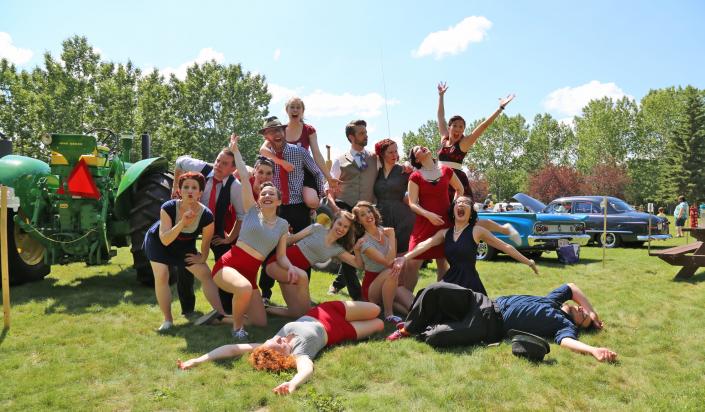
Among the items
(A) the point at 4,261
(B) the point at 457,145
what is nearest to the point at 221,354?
(A) the point at 4,261

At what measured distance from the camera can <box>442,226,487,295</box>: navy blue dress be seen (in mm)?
4730

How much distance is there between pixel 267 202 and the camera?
14.8 ft

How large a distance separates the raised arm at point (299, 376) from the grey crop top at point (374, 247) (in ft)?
5.33

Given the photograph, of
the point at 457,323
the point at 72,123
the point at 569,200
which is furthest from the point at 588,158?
the point at 457,323

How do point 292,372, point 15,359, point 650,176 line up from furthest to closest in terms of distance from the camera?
point 650,176, point 15,359, point 292,372

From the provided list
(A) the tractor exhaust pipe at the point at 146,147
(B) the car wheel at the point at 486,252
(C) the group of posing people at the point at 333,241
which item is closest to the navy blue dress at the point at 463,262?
(C) the group of posing people at the point at 333,241

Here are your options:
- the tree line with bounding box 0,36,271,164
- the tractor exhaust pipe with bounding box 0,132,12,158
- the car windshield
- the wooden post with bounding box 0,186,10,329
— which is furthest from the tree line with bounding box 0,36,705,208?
the car windshield

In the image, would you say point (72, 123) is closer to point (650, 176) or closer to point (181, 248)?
point (181, 248)

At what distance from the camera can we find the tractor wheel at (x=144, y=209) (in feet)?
19.4

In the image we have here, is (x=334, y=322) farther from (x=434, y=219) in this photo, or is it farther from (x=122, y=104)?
(x=122, y=104)

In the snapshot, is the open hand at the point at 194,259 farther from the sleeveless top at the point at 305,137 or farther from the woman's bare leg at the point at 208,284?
the sleeveless top at the point at 305,137

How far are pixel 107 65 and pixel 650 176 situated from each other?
51.5m

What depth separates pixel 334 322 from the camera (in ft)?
13.8

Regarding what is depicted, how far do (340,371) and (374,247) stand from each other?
1.65 metres
